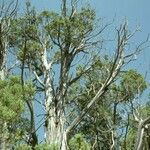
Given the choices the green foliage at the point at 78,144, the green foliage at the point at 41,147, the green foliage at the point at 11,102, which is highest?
the green foliage at the point at 11,102

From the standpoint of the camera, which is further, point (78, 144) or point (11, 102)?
point (11, 102)

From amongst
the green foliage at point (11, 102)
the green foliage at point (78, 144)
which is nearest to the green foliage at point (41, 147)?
the green foliage at point (11, 102)

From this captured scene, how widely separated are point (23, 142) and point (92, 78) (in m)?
7.53

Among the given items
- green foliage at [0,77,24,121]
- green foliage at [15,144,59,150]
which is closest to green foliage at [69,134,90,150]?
green foliage at [15,144,59,150]

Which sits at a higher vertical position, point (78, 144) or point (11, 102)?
point (11, 102)

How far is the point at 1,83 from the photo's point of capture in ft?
29.4

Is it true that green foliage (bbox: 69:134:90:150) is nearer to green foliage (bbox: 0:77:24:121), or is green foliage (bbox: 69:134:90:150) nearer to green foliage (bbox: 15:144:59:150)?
green foliage (bbox: 15:144:59:150)

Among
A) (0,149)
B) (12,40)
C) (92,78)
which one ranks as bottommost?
(0,149)

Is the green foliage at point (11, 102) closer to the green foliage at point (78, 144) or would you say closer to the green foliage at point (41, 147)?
the green foliage at point (41, 147)

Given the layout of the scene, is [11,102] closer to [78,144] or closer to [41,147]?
[41,147]

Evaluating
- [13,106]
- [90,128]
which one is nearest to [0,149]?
[13,106]

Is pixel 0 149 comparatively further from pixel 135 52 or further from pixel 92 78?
pixel 92 78

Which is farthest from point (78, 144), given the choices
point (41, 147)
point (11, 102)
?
point (11, 102)

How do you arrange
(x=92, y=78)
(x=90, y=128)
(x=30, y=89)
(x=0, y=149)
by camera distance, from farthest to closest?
(x=90, y=128) < (x=92, y=78) < (x=30, y=89) < (x=0, y=149)
